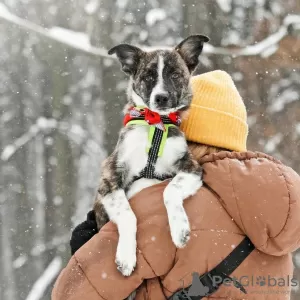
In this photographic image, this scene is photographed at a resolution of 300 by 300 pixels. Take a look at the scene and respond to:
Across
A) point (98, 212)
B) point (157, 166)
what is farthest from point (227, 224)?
point (98, 212)

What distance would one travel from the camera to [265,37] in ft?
20.8

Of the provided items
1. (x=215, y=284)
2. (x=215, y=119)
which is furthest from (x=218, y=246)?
(x=215, y=119)

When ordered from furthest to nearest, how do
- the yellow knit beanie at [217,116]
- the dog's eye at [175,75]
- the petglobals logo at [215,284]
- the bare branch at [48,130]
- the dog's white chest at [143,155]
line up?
the bare branch at [48,130] < the dog's eye at [175,75] < the dog's white chest at [143,155] < the yellow knit beanie at [217,116] < the petglobals logo at [215,284]

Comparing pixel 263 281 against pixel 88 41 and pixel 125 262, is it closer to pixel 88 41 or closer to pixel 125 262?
pixel 125 262

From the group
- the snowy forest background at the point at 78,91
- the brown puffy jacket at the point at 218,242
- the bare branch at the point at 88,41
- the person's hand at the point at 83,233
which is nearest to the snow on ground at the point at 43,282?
the snowy forest background at the point at 78,91

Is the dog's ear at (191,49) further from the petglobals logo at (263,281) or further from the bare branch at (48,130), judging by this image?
the bare branch at (48,130)

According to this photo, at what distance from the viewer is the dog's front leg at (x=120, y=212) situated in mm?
1653

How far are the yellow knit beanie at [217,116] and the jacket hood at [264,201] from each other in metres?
0.37

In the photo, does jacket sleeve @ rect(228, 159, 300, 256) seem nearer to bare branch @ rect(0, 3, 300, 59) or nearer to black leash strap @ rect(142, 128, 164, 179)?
black leash strap @ rect(142, 128, 164, 179)

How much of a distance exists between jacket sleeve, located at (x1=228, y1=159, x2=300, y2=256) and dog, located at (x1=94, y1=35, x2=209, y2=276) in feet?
1.01

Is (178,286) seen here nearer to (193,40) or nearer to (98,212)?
(98,212)

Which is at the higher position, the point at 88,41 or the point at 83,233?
the point at 83,233

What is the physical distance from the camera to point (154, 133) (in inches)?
88.3

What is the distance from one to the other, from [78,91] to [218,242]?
4.98 meters
